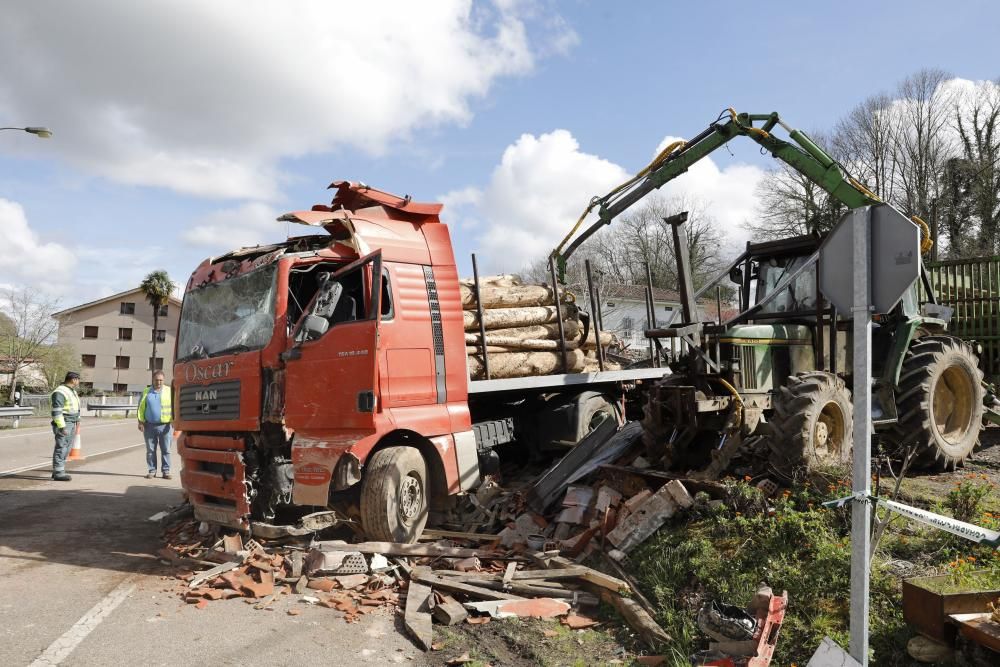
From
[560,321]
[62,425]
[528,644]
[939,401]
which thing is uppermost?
[560,321]

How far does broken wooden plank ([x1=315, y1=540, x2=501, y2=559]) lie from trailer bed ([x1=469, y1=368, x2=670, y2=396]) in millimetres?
1968

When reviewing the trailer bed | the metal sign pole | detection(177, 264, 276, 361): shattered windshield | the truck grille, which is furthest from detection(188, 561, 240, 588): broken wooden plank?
the metal sign pole

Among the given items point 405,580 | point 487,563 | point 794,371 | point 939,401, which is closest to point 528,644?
point 405,580

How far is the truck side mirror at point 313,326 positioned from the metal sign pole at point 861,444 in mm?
4344

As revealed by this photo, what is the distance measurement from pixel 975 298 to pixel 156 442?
13549 mm

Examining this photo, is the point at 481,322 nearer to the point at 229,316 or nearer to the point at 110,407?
the point at 229,316

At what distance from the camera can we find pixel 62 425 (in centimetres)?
1102

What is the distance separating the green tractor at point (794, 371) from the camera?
6.77 metres

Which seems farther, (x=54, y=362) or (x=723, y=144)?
(x=54, y=362)

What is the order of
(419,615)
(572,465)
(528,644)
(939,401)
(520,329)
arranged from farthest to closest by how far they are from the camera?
Answer: (520,329) < (939,401) < (572,465) < (419,615) < (528,644)

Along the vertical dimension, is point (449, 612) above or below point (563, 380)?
below

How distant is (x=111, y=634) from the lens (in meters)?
4.69

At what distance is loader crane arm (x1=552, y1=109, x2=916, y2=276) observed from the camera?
927 centimetres

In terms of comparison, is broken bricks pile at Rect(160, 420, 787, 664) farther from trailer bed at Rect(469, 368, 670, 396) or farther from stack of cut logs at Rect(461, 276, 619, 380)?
stack of cut logs at Rect(461, 276, 619, 380)
